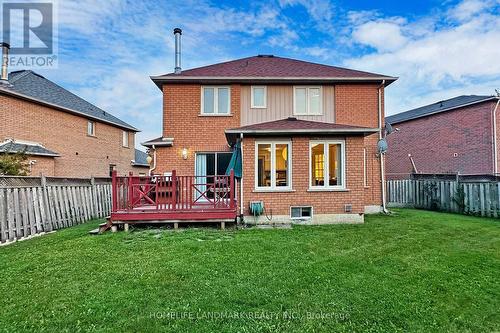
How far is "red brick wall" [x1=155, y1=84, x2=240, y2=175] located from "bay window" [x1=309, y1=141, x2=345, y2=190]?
4.26 meters

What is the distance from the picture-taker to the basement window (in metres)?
9.04

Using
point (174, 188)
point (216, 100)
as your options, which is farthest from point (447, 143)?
point (174, 188)

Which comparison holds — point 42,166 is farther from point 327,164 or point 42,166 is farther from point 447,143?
point 447,143

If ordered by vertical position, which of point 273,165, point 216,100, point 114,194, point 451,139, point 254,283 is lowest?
point 254,283

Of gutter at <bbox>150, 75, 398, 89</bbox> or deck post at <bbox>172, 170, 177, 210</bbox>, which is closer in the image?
deck post at <bbox>172, 170, 177, 210</bbox>

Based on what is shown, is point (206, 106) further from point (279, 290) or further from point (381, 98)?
point (279, 290)

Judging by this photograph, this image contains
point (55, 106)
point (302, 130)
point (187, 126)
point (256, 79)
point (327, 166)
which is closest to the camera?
point (302, 130)

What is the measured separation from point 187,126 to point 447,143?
59.0 ft

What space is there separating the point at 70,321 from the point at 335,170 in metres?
8.04

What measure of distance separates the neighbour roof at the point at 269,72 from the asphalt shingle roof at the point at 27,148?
853 centimetres

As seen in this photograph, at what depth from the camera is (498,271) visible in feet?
15.8

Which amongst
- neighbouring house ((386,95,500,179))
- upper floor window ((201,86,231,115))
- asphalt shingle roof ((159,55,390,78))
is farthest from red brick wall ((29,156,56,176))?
neighbouring house ((386,95,500,179))

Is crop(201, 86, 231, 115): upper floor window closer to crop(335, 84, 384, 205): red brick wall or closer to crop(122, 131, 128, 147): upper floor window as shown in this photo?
crop(335, 84, 384, 205): red brick wall

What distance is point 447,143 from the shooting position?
18.5 m
